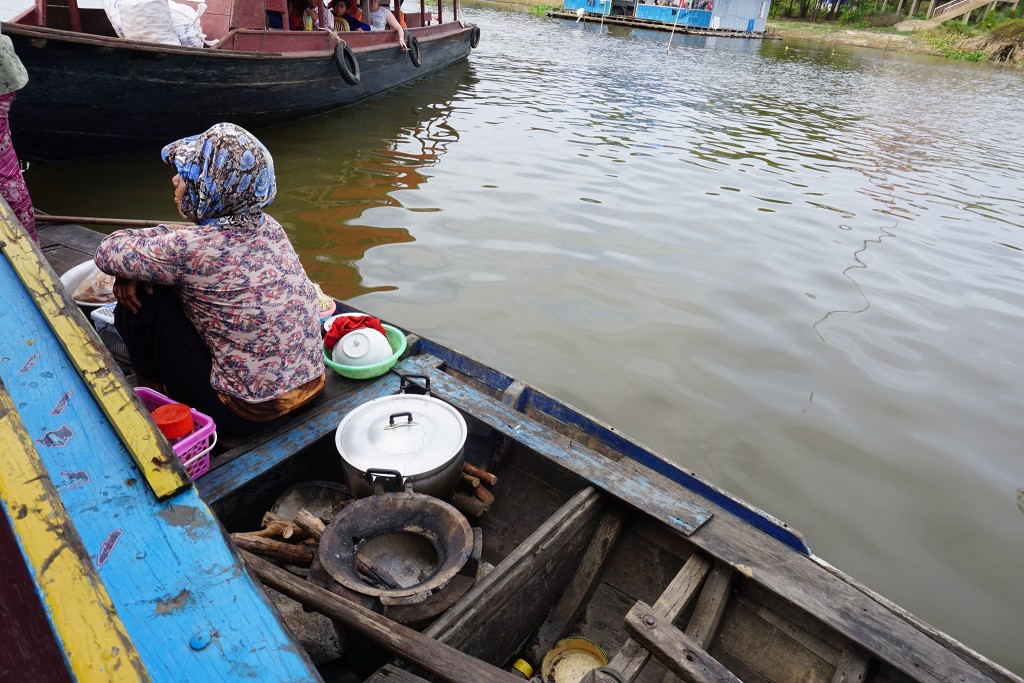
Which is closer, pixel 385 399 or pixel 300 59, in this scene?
pixel 385 399

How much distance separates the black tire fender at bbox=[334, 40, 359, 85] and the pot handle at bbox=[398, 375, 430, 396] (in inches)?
284

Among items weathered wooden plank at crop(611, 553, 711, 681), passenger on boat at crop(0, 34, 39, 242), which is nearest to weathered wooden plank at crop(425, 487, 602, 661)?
weathered wooden plank at crop(611, 553, 711, 681)

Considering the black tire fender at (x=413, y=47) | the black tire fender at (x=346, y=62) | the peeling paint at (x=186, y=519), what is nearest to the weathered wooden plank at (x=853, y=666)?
the peeling paint at (x=186, y=519)

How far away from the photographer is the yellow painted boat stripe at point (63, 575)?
102cm

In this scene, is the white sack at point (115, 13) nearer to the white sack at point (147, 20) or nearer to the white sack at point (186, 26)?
the white sack at point (147, 20)

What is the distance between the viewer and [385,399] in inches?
101

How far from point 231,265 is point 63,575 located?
1.33 meters

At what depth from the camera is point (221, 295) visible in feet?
7.36

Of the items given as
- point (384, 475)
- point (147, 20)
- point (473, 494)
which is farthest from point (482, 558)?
point (147, 20)

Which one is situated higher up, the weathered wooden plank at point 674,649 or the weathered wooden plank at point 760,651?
the weathered wooden plank at point 674,649

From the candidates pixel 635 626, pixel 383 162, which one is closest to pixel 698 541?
pixel 635 626

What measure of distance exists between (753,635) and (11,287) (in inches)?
105

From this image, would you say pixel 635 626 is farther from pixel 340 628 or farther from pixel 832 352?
pixel 832 352

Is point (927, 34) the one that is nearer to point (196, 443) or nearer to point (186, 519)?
point (196, 443)
